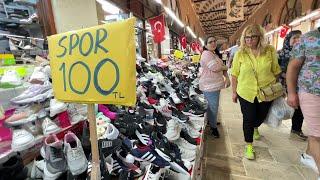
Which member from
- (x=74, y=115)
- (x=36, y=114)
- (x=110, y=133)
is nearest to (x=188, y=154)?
(x=110, y=133)

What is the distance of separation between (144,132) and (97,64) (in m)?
0.93

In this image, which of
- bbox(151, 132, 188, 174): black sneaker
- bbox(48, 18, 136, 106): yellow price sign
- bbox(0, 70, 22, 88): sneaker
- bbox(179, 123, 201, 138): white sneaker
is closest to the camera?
bbox(48, 18, 136, 106): yellow price sign

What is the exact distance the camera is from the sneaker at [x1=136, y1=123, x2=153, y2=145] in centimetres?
158

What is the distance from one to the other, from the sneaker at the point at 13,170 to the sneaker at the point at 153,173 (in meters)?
0.64

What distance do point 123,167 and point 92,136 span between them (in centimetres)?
42

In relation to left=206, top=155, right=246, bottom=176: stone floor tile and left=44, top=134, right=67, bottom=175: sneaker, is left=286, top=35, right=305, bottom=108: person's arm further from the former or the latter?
left=44, top=134, right=67, bottom=175: sneaker

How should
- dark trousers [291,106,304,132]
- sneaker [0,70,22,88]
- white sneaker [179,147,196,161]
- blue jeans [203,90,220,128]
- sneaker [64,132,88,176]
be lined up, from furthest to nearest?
dark trousers [291,106,304,132]
blue jeans [203,90,220,128]
white sneaker [179,147,196,161]
sneaker [0,70,22,88]
sneaker [64,132,88,176]

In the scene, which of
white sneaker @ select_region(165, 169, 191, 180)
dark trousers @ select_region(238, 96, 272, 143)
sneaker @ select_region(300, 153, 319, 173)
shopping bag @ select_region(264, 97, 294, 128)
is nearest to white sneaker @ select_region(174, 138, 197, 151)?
white sneaker @ select_region(165, 169, 191, 180)

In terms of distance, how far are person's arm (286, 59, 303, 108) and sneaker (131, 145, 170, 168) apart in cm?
126

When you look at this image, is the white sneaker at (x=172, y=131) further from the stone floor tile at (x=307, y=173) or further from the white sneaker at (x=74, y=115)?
the stone floor tile at (x=307, y=173)

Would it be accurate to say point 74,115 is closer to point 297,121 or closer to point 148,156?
point 148,156

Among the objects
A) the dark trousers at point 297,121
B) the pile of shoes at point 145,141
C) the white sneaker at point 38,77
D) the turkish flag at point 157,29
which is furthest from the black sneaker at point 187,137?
the turkish flag at point 157,29

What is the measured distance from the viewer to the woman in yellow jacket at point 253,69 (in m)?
2.28

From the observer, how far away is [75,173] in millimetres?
1080
